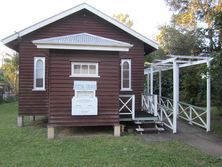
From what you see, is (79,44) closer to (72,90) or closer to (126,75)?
(72,90)

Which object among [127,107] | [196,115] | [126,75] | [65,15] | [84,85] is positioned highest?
[65,15]

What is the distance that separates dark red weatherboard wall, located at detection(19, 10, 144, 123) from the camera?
13.6m

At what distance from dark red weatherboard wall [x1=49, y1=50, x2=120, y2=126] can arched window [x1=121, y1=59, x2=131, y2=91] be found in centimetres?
330

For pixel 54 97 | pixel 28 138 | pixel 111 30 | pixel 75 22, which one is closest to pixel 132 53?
pixel 111 30

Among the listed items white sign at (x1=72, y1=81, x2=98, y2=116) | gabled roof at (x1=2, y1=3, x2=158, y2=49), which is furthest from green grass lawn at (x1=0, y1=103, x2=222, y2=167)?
gabled roof at (x1=2, y1=3, x2=158, y2=49)

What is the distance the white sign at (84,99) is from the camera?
10.8m

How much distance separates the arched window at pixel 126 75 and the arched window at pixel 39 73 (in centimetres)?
363

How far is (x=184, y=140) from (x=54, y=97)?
4639 millimetres

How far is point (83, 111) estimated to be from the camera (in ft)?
35.4

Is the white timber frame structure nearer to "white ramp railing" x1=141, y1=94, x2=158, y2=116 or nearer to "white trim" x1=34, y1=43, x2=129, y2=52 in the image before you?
"white ramp railing" x1=141, y1=94, x2=158, y2=116

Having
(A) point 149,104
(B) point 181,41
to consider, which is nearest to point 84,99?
(A) point 149,104

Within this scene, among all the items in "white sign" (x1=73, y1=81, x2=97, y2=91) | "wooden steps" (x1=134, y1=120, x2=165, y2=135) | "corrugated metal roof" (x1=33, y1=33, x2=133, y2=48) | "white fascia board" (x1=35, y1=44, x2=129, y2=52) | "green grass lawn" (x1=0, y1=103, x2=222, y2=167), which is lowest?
"green grass lawn" (x1=0, y1=103, x2=222, y2=167)

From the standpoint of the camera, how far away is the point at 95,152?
8258mm

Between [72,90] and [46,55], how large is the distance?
3.20 m
